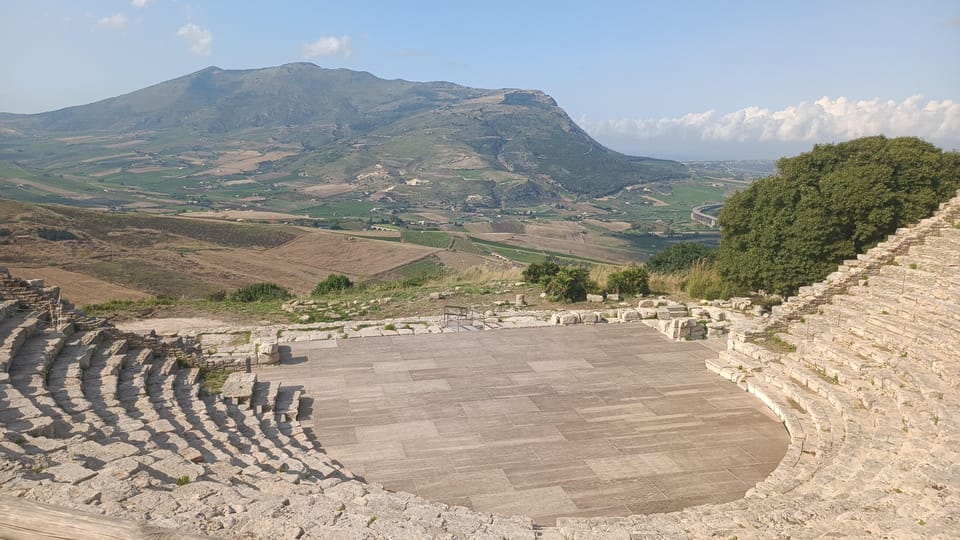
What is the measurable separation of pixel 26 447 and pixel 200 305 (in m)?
14.8

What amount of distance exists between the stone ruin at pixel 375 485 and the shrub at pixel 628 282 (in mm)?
6464

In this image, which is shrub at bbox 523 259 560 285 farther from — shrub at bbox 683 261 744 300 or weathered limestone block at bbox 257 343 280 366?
weathered limestone block at bbox 257 343 280 366

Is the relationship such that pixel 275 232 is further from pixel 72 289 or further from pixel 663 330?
pixel 663 330

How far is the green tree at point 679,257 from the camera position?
1075 inches

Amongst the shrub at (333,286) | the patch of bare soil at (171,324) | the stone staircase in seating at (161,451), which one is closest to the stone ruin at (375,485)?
the stone staircase in seating at (161,451)

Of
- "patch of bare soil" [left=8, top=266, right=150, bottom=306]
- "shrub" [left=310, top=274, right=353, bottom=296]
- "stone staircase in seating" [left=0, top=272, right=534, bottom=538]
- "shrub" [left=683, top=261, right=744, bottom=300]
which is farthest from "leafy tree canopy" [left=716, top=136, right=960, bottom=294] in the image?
"patch of bare soil" [left=8, top=266, right=150, bottom=306]

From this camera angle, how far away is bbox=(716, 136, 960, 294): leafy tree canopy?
16688 mm

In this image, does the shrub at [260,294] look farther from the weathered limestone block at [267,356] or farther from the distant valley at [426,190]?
the distant valley at [426,190]

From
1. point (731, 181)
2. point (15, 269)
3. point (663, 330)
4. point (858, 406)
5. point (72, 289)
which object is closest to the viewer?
point (858, 406)

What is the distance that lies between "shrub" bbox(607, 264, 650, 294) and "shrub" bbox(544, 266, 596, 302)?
709mm

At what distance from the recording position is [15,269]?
116 feet

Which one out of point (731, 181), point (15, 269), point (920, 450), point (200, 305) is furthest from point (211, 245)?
point (731, 181)

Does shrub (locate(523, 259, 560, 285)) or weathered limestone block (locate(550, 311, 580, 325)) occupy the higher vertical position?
shrub (locate(523, 259, 560, 285))

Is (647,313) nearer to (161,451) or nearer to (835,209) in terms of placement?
(835,209)
